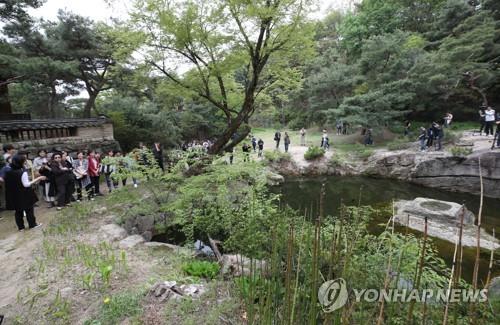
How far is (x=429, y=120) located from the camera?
18.6 m

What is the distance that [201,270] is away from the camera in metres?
3.45

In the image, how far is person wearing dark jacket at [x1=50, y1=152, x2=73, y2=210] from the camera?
227 inches

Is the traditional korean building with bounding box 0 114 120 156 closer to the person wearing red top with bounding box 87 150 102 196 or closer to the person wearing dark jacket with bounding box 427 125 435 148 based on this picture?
the person wearing red top with bounding box 87 150 102 196

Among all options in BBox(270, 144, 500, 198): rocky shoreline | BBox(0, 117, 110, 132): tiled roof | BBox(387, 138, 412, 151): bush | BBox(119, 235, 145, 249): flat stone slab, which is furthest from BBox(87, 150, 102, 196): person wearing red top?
BBox(387, 138, 412, 151): bush

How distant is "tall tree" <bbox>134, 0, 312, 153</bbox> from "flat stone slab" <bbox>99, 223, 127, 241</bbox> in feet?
15.1

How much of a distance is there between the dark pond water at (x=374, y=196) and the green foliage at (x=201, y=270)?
430cm

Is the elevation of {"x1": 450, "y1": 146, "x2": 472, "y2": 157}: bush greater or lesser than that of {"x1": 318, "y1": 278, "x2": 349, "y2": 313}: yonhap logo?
lesser

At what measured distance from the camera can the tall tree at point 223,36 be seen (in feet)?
22.6

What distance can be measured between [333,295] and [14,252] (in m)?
5.17

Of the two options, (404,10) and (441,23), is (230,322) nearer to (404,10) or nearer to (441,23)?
(441,23)

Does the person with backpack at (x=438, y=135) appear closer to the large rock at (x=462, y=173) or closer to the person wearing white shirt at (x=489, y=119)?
the large rock at (x=462, y=173)

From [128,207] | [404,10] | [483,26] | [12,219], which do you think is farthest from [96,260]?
[404,10]

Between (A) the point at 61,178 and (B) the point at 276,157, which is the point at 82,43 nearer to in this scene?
(A) the point at 61,178

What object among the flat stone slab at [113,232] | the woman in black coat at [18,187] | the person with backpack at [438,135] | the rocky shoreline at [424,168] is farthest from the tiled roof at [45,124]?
the person with backpack at [438,135]
